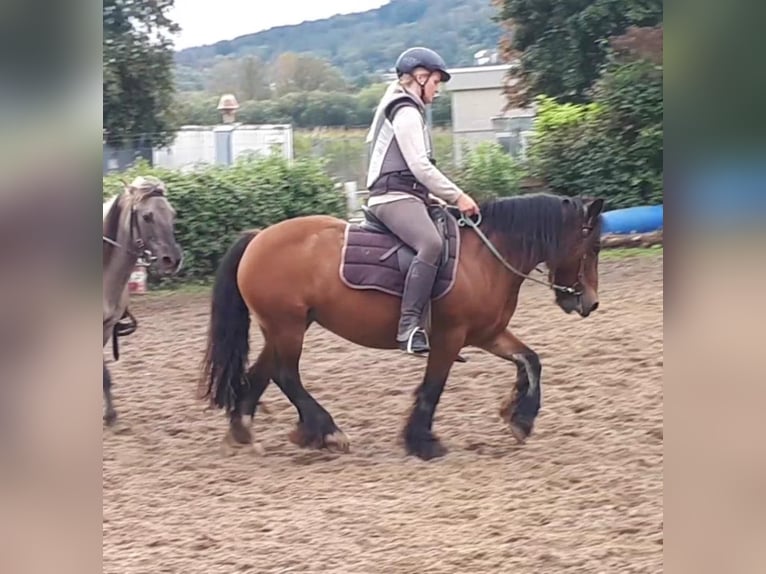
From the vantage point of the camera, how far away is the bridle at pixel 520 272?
3.19 meters

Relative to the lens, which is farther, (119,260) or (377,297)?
(377,297)

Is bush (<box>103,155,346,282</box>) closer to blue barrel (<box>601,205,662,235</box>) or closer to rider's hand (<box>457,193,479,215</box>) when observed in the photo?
rider's hand (<box>457,193,479,215</box>)

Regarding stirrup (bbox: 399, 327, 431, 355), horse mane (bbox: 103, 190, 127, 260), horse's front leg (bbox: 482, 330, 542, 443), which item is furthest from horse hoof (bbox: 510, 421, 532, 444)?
horse mane (bbox: 103, 190, 127, 260)

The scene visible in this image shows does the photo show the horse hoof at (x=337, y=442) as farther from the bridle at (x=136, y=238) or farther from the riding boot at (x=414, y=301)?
the bridle at (x=136, y=238)

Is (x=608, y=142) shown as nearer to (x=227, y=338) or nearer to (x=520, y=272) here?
(x=520, y=272)

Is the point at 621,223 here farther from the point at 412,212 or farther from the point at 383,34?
the point at 383,34

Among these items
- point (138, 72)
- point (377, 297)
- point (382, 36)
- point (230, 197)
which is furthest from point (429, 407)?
point (138, 72)

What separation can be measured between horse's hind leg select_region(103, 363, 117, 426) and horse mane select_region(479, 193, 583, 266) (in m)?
1.29

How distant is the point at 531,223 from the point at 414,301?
46 centimetres

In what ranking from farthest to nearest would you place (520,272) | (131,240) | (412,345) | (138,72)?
(520,272)
(412,345)
(131,240)
(138,72)

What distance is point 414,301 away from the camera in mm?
3215
